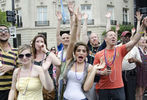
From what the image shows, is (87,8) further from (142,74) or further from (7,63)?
(7,63)

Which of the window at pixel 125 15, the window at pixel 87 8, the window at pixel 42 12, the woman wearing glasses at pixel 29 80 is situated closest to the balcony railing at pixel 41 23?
the window at pixel 42 12

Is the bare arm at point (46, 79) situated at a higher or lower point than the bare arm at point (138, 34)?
lower

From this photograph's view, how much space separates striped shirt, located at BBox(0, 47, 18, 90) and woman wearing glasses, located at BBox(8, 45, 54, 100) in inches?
32.6

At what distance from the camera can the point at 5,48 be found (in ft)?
14.2

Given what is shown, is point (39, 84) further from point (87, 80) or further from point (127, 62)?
point (127, 62)

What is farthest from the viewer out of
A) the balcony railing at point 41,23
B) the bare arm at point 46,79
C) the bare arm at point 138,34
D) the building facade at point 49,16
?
the balcony railing at point 41,23

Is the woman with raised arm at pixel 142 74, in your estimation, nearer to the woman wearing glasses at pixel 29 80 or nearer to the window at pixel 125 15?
the woman wearing glasses at pixel 29 80

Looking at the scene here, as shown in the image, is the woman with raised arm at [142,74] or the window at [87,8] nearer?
the woman with raised arm at [142,74]

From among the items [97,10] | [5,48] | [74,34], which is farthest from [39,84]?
[97,10]

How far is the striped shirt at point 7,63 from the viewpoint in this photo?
4078 millimetres

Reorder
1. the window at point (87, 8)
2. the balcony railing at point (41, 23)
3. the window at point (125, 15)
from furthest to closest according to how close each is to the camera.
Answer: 1. the window at point (125, 15)
2. the balcony railing at point (41, 23)
3. the window at point (87, 8)

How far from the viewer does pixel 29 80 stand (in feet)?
10.6

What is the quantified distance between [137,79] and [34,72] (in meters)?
3.65

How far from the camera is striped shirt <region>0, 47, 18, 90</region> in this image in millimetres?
4078
